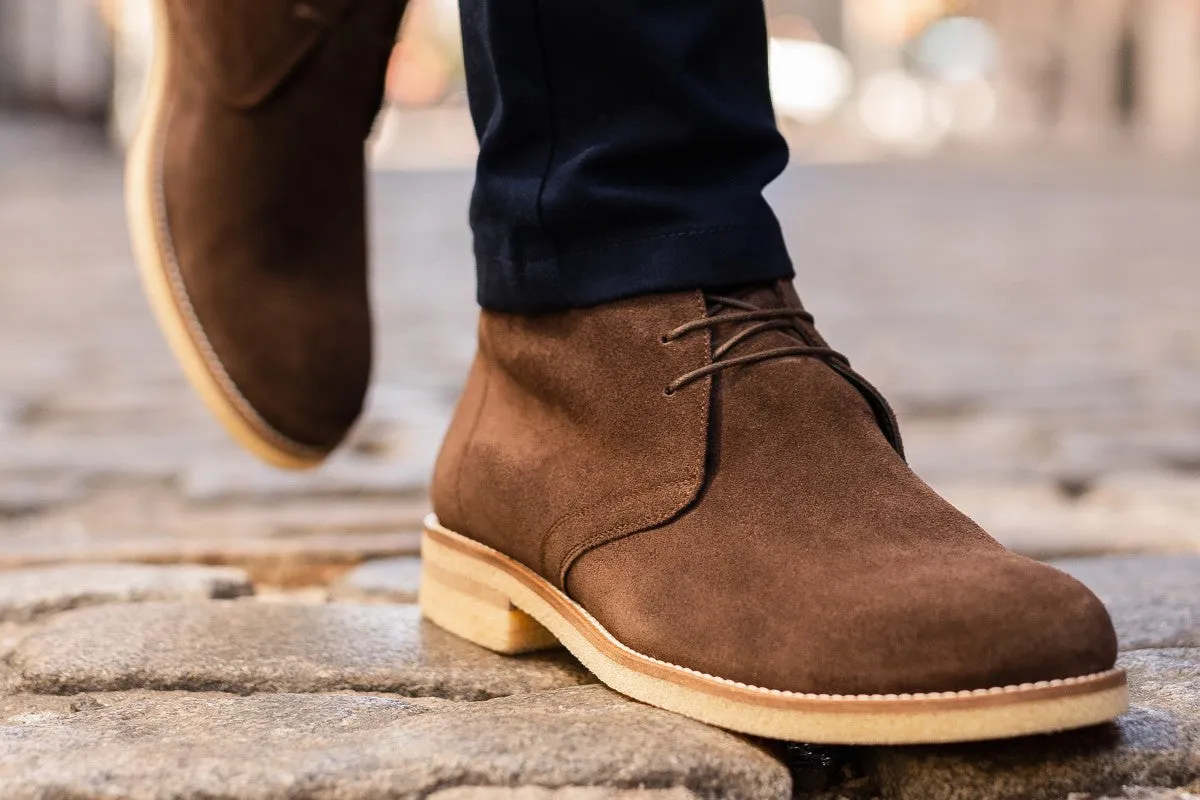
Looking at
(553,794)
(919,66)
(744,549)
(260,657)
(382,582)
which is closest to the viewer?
(553,794)

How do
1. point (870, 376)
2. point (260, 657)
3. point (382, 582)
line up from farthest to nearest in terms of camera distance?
point (870, 376), point (382, 582), point (260, 657)

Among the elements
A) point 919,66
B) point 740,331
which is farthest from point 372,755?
point 919,66

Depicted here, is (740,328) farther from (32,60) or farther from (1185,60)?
(1185,60)

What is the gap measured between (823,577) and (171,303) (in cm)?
101

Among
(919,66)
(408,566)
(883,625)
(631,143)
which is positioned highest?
(631,143)

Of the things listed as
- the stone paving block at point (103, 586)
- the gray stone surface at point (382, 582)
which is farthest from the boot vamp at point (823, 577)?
the stone paving block at point (103, 586)

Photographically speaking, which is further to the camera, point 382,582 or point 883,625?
point 382,582

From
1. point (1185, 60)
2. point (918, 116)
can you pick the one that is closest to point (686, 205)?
point (1185, 60)

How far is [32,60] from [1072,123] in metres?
19.1

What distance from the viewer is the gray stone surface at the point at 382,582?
1642 millimetres

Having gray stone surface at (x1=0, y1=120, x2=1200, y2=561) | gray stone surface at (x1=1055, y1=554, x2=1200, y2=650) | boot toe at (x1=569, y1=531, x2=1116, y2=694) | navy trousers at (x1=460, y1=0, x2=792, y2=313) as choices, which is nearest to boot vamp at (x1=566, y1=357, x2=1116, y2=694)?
boot toe at (x1=569, y1=531, x2=1116, y2=694)

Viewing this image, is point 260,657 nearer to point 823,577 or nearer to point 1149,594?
point 823,577

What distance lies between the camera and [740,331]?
3.93 ft

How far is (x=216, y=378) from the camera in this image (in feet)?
5.65
